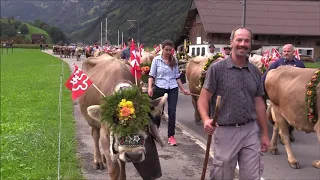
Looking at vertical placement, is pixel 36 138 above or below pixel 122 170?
below

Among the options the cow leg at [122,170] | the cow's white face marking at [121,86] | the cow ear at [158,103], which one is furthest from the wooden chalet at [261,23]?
the cow ear at [158,103]

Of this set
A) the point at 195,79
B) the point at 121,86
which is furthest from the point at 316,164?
the point at 195,79

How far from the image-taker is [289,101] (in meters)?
7.83

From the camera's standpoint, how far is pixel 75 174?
21.5ft

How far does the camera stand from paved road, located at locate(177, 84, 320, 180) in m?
7.11

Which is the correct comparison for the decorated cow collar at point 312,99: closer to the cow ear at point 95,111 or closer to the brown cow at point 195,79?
the cow ear at point 95,111

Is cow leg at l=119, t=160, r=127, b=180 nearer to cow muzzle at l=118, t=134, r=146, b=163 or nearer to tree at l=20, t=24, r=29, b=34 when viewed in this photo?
cow muzzle at l=118, t=134, r=146, b=163

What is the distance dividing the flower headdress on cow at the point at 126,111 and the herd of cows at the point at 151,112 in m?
0.13

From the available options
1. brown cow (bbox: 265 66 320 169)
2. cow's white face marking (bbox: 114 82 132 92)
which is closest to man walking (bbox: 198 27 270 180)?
cow's white face marking (bbox: 114 82 132 92)

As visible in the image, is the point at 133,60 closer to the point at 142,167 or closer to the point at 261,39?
the point at 142,167

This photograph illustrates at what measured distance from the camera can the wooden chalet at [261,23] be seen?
48656 mm

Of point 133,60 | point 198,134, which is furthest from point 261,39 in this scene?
point 133,60

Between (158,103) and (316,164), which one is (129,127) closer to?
(158,103)

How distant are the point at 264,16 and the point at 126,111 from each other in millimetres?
50110
